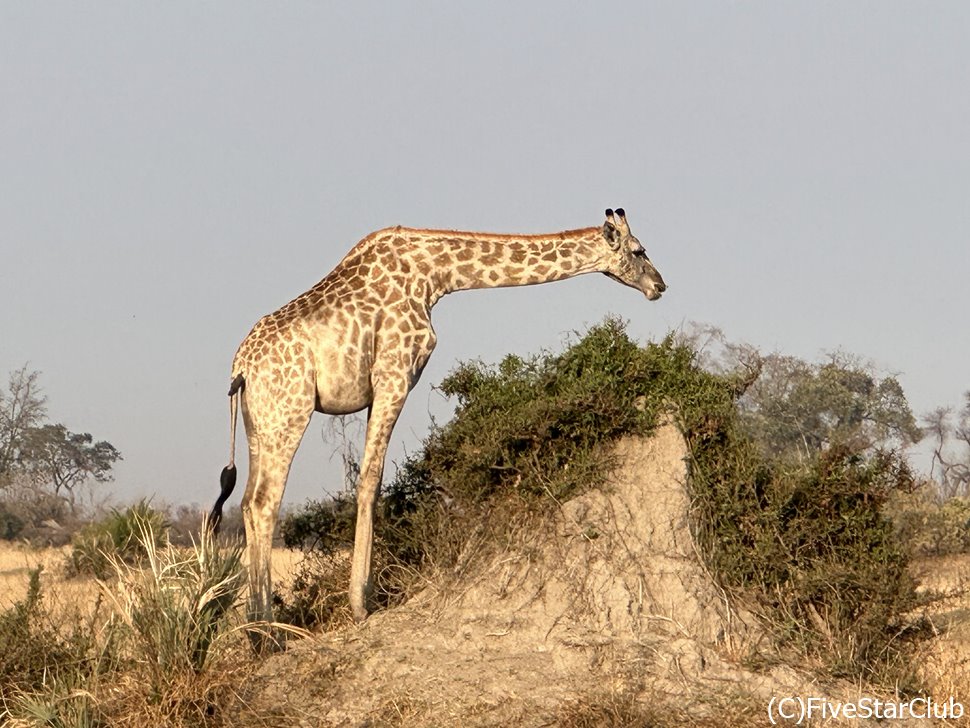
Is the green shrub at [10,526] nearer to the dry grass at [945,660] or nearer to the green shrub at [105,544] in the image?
the green shrub at [105,544]

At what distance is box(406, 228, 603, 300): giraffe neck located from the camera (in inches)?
447

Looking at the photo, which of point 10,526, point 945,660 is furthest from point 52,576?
point 945,660

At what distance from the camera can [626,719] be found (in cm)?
891

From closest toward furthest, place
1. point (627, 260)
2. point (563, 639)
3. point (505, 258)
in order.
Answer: point (563, 639), point (505, 258), point (627, 260)

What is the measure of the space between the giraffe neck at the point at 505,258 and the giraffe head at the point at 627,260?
114 mm

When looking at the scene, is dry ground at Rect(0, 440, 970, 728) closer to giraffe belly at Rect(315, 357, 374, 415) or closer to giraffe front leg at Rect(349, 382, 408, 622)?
giraffe front leg at Rect(349, 382, 408, 622)

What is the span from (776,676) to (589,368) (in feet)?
9.60

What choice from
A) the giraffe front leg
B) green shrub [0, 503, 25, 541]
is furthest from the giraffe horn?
green shrub [0, 503, 25, 541]

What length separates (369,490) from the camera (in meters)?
10.7

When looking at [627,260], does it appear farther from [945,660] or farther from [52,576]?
[52,576]

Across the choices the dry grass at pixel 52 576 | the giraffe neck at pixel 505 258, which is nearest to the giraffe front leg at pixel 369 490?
the giraffe neck at pixel 505 258

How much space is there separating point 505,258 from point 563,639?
3.40 m

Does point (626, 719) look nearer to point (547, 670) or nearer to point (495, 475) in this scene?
point (547, 670)

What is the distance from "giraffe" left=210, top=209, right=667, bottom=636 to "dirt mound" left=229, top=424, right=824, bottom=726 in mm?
804
